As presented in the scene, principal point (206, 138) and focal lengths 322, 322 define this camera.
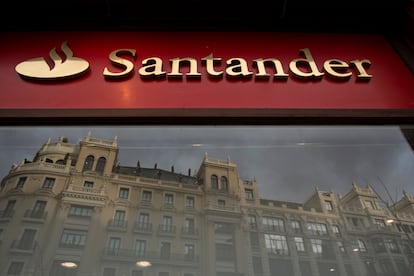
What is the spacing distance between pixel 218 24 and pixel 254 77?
591 millimetres

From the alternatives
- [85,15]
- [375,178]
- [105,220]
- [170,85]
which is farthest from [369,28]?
[105,220]

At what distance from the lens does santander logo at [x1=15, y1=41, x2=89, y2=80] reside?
1.81 metres

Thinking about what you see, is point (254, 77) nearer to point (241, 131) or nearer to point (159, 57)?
point (241, 131)

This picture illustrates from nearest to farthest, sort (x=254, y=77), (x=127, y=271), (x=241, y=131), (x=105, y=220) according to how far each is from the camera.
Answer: (x=127, y=271) < (x=105, y=220) < (x=241, y=131) < (x=254, y=77)

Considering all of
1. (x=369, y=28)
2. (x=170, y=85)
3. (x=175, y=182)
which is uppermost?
(x=369, y=28)

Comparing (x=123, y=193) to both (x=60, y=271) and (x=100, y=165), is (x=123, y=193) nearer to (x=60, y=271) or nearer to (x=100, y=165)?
(x=100, y=165)

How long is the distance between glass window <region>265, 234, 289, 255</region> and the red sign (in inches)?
26.9

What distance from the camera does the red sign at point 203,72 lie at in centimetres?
175

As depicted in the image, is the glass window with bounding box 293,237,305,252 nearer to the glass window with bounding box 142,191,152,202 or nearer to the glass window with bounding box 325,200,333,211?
the glass window with bounding box 325,200,333,211

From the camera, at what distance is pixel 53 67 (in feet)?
6.16

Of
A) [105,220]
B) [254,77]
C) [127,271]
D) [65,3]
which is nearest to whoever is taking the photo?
[127,271]

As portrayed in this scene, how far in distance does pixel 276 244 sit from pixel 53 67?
155 centimetres

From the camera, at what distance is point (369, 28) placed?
223cm

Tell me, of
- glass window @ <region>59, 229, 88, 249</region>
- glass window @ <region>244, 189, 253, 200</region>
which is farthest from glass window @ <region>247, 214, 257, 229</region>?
glass window @ <region>59, 229, 88, 249</region>
